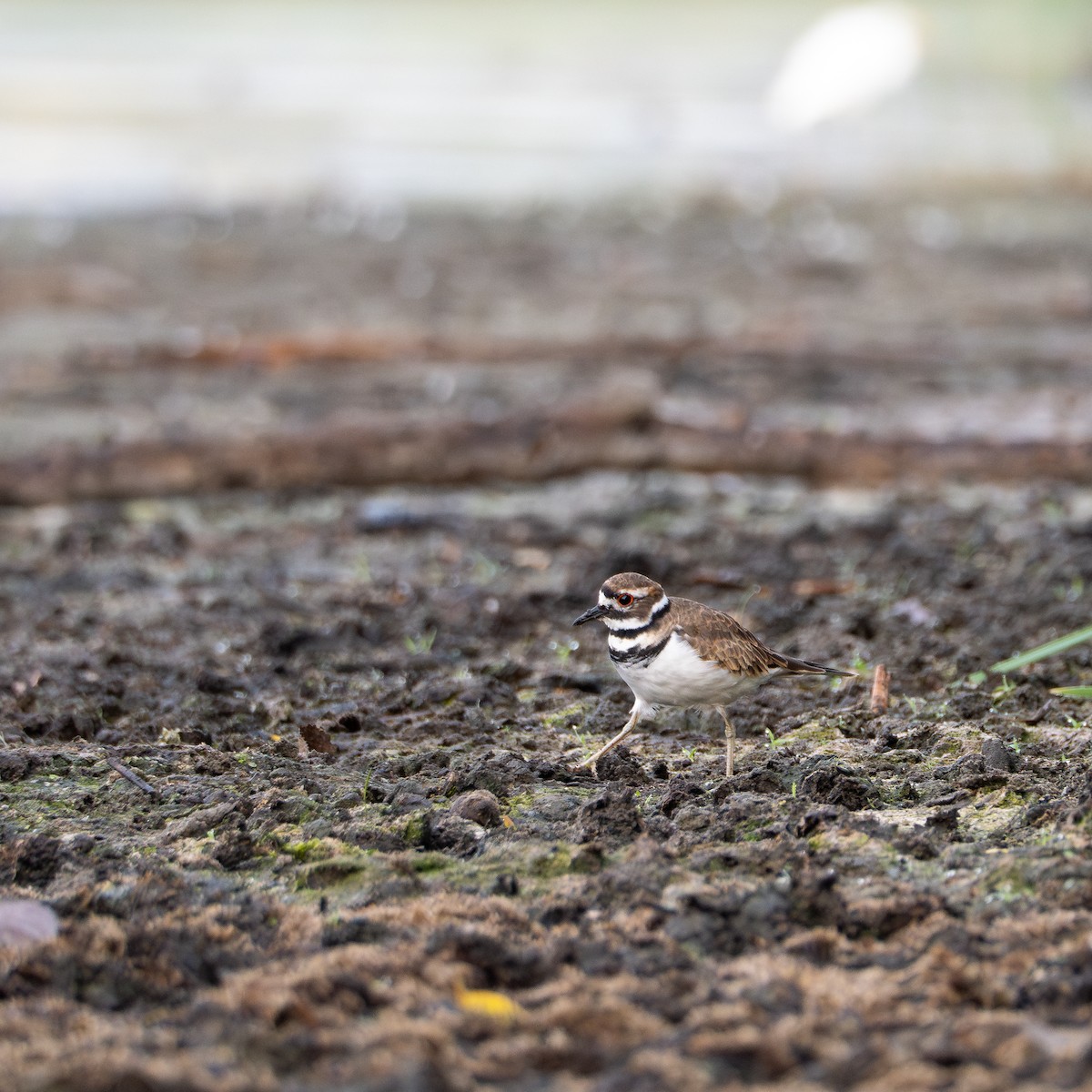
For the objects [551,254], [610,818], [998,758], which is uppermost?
[551,254]

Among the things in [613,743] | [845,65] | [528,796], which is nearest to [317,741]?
[528,796]

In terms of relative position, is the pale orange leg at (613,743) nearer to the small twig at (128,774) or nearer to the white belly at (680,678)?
the white belly at (680,678)

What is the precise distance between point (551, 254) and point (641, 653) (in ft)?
29.0

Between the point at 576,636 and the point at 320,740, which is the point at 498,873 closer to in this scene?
the point at 320,740

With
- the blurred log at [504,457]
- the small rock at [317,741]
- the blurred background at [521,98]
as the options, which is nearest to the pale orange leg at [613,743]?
the small rock at [317,741]

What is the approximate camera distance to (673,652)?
12.3 feet

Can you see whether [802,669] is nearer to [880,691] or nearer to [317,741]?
[880,691]

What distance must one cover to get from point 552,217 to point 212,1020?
1202 cm

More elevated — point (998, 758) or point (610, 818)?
point (610, 818)

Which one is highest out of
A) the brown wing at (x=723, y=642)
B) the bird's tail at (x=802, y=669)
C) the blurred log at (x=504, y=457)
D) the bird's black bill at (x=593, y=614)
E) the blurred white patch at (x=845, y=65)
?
the blurred white patch at (x=845, y=65)

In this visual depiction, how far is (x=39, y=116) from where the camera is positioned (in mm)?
19578

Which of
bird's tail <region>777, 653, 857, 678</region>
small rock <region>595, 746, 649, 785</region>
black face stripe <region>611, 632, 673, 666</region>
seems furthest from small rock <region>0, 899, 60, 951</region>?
bird's tail <region>777, 653, 857, 678</region>

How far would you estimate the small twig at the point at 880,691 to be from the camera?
4.16m

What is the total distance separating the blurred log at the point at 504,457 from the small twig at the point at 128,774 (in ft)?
12.2
